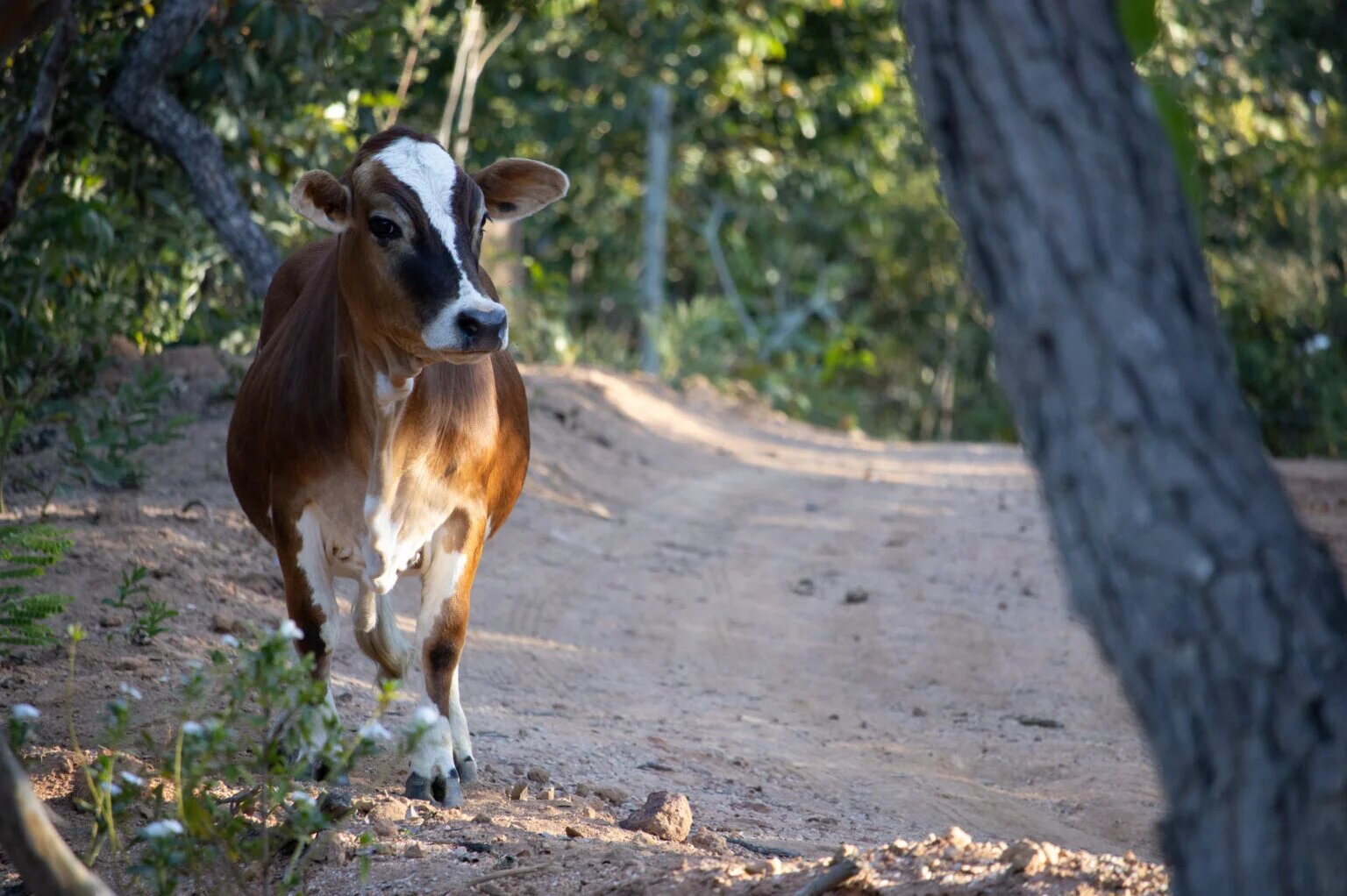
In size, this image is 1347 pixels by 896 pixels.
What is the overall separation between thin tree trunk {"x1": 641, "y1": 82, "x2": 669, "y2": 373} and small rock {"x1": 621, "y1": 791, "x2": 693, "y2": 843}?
1092 centimetres

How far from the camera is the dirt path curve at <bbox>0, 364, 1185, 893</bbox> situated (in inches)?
159

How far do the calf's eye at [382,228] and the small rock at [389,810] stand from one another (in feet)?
5.09

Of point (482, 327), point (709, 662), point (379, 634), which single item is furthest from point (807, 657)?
point (482, 327)

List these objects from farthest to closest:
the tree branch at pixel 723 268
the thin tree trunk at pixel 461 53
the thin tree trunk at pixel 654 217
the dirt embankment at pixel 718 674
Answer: the tree branch at pixel 723 268
the thin tree trunk at pixel 654 217
the thin tree trunk at pixel 461 53
the dirt embankment at pixel 718 674

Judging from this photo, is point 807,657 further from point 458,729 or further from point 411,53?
point 411,53

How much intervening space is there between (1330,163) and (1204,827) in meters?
13.6

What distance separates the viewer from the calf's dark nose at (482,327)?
12.1 feet

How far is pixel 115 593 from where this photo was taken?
16.9ft

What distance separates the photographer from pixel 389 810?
3.70 meters

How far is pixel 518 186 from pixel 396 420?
95 centimetres

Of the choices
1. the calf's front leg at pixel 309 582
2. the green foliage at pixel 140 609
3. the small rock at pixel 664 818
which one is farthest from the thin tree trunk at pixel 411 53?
the small rock at pixel 664 818

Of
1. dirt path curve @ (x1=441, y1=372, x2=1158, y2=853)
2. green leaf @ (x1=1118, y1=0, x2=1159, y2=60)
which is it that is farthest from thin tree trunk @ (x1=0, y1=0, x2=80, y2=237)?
green leaf @ (x1=1118, y1=0, x2=1159, y2=60)

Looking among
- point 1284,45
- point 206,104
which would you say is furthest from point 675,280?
point 206,104

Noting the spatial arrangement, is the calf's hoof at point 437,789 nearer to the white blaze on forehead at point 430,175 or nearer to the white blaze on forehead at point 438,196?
the white blaze on forehead at point 438,196
